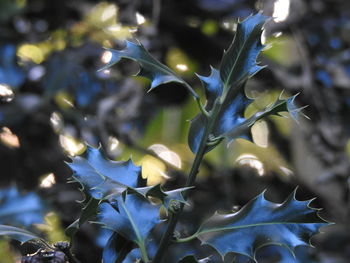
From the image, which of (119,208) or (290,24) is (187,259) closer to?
(119,208)

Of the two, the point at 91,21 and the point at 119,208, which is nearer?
the point at 119,208

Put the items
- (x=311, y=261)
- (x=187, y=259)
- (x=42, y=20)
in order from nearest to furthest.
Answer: (x=187, y=259), (x=311, y=261), (x=42, y=20)

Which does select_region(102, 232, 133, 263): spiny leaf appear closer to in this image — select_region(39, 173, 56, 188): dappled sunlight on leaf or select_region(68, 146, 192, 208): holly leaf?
select_region(68, 146, 192, 208): holly leaf

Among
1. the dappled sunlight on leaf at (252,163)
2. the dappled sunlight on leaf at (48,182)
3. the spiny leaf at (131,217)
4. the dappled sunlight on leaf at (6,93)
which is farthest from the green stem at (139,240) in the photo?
the dappled sunlight on leaf at (252,163)

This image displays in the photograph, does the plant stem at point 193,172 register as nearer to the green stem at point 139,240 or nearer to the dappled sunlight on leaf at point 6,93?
the green stem at point 139,240

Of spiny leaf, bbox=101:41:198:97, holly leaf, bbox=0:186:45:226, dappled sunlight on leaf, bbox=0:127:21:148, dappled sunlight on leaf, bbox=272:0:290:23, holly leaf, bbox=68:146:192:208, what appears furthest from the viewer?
dappled sunlight on leaf, bbox=272:0:290:23

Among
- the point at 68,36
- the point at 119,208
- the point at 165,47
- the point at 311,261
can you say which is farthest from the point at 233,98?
the point at 68,36

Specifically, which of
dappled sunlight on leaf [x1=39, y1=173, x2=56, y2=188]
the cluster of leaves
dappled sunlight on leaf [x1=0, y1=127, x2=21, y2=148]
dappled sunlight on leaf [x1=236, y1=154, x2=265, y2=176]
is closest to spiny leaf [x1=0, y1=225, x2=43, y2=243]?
the cluster of leaves
